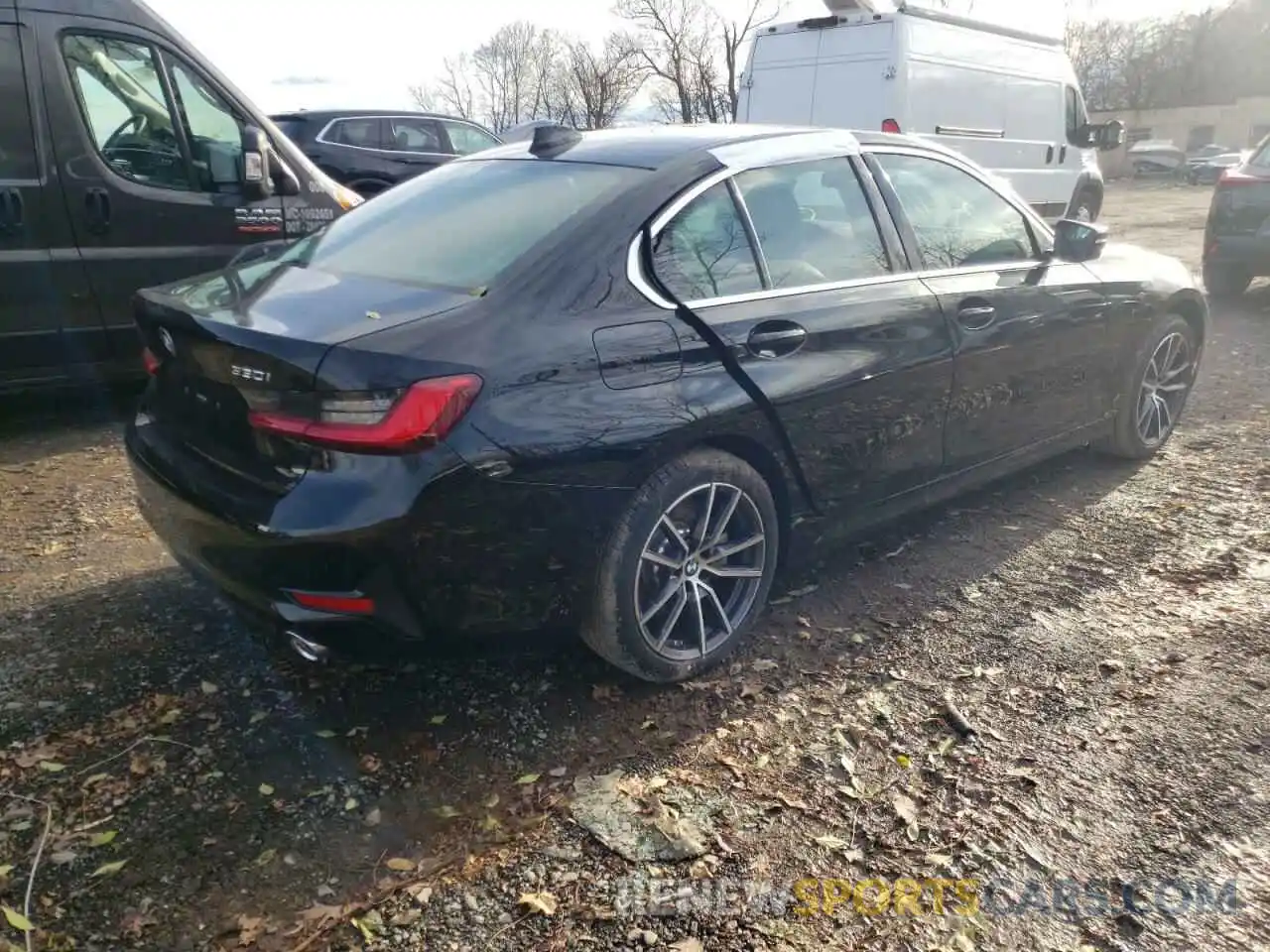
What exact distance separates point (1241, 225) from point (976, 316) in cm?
667

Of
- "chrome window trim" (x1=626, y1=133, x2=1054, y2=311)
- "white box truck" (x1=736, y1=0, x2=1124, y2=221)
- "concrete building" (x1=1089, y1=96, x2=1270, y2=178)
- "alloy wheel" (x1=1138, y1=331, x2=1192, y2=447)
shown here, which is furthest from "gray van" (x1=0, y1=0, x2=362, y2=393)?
"concrete building" (x1=1089, y1=96, x2=1270, y2=178)

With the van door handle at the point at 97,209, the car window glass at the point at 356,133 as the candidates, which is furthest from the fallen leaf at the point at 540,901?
the car window glass at the point at 356,133

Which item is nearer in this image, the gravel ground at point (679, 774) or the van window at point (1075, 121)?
the gravel ground at point (679, 774)

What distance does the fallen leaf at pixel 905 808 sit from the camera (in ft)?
8.29

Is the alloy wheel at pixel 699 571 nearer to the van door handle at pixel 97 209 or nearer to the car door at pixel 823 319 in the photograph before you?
the car door at pixel 823 319

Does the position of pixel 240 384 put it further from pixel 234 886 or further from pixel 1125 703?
pixel 1125 703

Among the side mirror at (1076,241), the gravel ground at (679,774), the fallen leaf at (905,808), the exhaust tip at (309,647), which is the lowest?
the fallen leaf at (905,808)

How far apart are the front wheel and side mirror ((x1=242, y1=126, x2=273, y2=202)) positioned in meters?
3.80

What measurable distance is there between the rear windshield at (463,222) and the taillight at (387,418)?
444 millimetres

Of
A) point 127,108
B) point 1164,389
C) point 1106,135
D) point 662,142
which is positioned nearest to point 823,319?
point 662,142

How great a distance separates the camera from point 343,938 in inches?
84.5

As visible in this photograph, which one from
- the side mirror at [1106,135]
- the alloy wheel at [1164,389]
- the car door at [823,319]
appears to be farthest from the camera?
the side mirror at [1106,135]

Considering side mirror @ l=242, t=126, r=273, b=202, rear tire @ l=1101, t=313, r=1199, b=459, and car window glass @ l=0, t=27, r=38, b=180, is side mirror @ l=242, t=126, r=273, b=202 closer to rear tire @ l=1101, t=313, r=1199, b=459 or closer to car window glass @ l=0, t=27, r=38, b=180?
car window glass @ l=0, t=27, r=38, b=180

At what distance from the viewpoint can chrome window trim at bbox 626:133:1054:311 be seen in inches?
115
